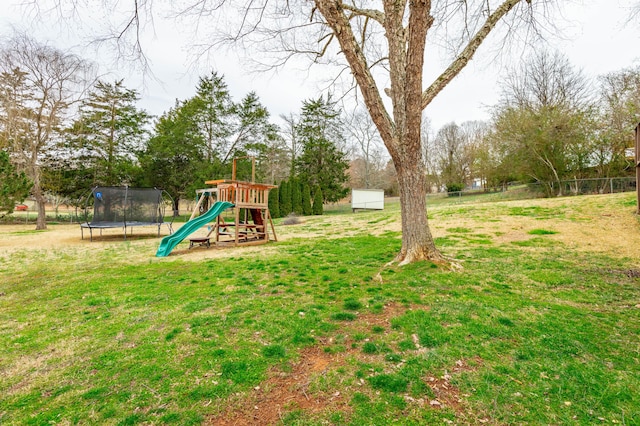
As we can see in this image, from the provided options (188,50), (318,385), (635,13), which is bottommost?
(318,385)

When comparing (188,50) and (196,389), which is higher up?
(188,50)

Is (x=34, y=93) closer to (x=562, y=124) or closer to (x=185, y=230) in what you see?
(x=185, y=230)

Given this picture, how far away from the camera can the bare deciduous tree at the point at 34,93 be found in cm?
1390

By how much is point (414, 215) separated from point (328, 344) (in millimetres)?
2773

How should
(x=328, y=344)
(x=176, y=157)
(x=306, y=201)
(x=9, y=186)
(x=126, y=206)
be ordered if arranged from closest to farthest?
(x=328, y=344)
(x=9, y=186)
(x=126, y=206)
(x=306, y=201)
(x=176, y=157)

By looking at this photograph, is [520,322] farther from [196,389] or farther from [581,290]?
[196,389]

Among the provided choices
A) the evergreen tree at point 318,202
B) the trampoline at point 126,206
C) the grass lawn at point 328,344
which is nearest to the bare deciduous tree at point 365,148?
the evergreen tree at point 318,202

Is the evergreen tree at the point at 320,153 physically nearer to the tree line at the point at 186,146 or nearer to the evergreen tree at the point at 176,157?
the tree line at the point at 186,146

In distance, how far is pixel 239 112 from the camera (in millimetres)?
24234

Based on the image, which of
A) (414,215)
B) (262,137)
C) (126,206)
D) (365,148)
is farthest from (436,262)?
(365,148)

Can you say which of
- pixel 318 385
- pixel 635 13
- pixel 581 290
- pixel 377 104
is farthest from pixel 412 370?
pixel 635 13

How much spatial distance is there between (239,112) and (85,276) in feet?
70.9

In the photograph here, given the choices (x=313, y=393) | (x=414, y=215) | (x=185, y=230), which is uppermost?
(x=414, y=215)

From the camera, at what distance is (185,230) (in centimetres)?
768
